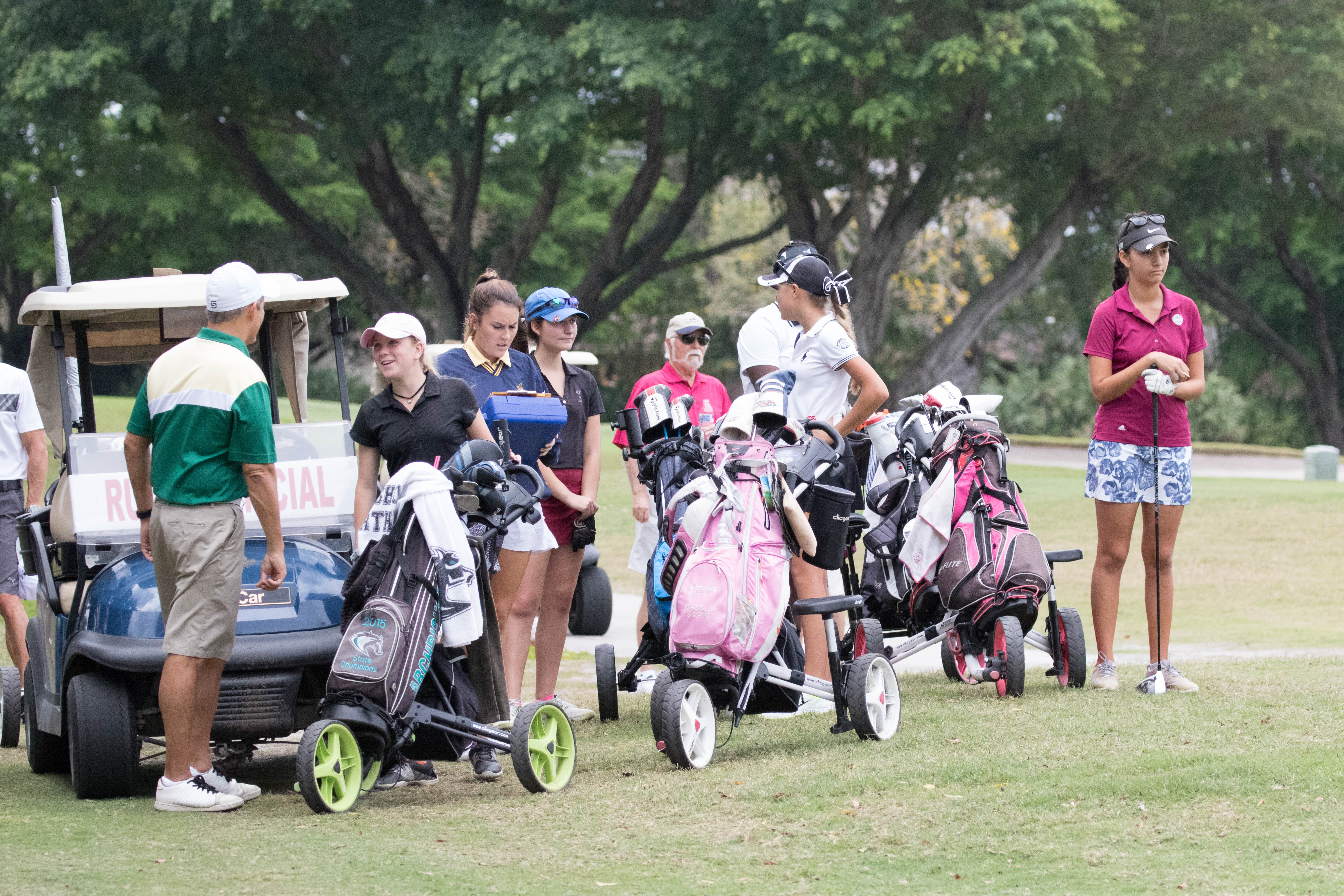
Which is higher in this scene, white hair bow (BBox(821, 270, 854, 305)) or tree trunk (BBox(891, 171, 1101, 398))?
tree trunk (BBox(891, 171, 1101, 398))

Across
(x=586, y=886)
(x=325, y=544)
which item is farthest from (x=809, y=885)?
(x=325, y=544)

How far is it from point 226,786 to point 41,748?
135 centimetres

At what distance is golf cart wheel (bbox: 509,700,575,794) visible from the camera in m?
5.51

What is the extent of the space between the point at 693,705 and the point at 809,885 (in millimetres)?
1673

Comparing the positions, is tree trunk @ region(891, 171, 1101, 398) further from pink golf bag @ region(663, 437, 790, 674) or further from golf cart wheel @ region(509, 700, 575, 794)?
golf cart wheel @ region(509, 700, 575, 794)

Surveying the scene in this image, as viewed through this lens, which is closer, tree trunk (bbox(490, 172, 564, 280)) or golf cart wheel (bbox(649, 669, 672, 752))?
golf cart wheel (bbox(649, 669, 672, 752))

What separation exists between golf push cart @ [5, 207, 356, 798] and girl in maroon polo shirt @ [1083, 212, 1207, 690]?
3405 millimetres

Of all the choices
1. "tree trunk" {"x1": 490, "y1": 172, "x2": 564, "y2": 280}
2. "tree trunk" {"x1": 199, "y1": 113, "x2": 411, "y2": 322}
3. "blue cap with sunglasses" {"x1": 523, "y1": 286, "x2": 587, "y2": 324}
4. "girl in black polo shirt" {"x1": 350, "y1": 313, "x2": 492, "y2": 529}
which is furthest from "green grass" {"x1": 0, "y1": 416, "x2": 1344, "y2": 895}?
"tree trunk" {"x1": 199, "y1": 113, "x2": 411, "y2": 322}

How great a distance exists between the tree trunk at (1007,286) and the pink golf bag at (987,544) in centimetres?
2186

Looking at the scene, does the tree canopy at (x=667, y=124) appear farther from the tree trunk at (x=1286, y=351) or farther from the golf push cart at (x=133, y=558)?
the golf push cart at (x=133, y=558)

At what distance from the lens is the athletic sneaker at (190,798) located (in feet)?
17.9

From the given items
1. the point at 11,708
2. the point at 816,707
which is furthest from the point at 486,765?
the point at 11,708

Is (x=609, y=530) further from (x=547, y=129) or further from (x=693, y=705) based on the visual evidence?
(x=693, y=705)

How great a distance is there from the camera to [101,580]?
19.7 feet
